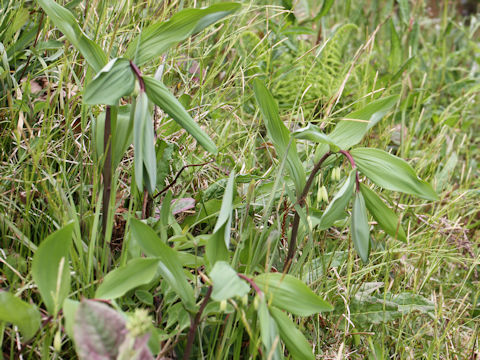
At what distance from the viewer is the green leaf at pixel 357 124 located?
→ 1127 millimetres

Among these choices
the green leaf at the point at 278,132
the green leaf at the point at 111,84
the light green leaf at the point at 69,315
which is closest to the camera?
the light green leaf at the point at 69,315

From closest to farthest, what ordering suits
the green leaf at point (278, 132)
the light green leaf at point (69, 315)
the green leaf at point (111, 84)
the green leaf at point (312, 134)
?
the light green leaf at point (69, 315) → the green leaf at point (111, 84) → the green leaf at point (312, 134) → the green leaf at point (278, 132)

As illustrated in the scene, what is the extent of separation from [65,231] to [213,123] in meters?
0.88

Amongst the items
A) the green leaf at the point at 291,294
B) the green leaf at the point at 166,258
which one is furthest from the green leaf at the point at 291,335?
the green leaf at the point at 166,258

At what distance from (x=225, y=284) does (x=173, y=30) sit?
0.48 m

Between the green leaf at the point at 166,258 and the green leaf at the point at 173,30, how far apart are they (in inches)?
12.8

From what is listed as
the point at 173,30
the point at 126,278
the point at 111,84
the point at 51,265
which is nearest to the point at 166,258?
the point at 126,278

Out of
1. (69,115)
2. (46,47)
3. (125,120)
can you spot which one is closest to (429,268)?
(125,120)

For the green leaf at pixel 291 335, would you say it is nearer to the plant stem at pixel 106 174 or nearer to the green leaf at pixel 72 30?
the plant stem at pixel 106 174

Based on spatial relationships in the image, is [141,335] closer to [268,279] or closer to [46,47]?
[268,279]

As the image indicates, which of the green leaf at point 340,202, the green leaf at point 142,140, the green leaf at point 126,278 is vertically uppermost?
the green leaf at point 142,140

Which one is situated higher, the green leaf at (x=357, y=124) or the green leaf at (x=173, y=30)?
the green leaf at (x=173, y=30)

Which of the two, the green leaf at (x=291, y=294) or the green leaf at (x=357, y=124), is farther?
the green leaf at (x=357, y=124)

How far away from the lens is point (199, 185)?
4.74ft
